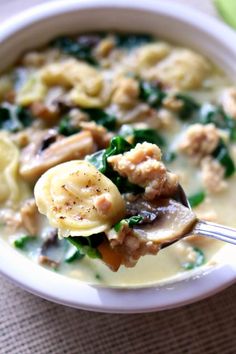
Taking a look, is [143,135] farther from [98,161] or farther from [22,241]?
Result: [22,241]

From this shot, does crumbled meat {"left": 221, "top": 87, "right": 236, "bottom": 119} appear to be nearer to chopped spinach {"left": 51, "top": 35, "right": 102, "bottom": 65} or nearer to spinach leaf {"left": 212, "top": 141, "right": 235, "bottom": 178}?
spinach leaf {"left": 212, "top": 141, "right": 235, "bottom": 178}

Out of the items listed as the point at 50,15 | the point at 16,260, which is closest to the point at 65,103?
the point at 50,15

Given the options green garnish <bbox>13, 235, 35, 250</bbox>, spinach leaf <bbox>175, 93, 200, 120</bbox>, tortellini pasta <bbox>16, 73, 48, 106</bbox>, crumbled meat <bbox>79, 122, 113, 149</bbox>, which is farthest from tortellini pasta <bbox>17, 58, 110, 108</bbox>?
green garnish <bbox>13, 235, 35, 250</bbox>

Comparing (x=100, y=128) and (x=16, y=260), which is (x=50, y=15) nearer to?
(x=100, y=128)

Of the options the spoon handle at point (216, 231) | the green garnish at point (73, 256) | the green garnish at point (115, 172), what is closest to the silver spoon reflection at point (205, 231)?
the spoon handle at point (216, 231)

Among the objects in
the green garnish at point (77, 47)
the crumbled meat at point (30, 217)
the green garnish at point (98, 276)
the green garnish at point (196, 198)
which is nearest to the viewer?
the green garnish at point (98, 276)

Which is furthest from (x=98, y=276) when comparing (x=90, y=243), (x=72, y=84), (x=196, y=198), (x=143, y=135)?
(x=72, y=84)

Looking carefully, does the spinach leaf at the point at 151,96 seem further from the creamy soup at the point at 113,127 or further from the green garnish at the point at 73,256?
the green garnish at the point at 73,256
